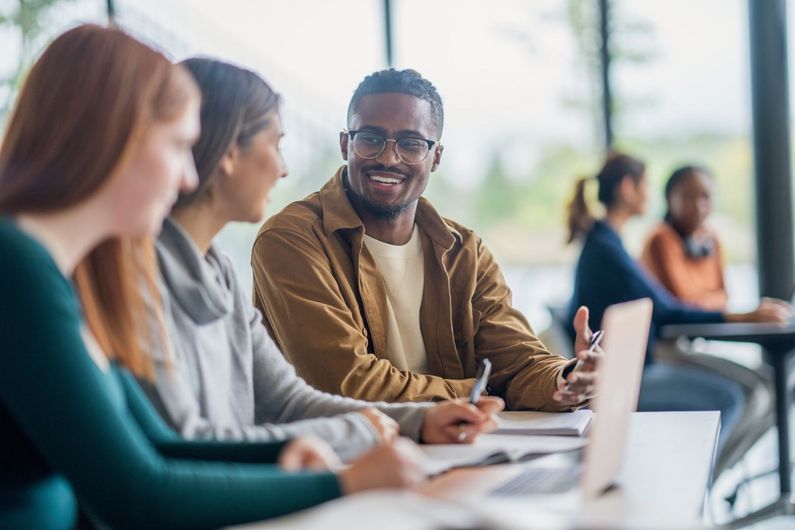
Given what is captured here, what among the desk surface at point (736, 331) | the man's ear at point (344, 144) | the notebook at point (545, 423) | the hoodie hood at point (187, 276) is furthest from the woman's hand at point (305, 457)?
the desk surface at point (736, 331)

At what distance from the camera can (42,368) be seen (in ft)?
3.80

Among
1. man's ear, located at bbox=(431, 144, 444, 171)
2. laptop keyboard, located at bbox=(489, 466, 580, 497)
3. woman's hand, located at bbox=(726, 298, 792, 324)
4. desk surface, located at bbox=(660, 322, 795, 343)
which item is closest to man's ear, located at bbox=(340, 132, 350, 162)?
man's ear, located at bbox=(431, 144, 444, 171)

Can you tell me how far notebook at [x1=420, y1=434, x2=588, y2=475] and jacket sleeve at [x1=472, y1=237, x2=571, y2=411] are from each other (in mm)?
279

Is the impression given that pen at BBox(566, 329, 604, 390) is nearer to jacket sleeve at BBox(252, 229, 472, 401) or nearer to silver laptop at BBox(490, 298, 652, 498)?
jacket sleeve at BBox(252, 229, 472, 401)

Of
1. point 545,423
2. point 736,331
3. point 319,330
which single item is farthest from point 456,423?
point 736,331

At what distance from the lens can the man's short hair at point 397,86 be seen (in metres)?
2.45

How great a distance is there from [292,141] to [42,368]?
4.24 meters

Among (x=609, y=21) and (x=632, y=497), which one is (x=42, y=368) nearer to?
(x=632, y=497)

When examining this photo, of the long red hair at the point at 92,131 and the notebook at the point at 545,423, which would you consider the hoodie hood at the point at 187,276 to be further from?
the notebook at the point at 545,423

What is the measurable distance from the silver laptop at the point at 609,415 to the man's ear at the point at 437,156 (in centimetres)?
111

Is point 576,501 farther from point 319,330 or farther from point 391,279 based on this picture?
point 391,279

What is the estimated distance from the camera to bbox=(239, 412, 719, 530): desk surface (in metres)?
1.10

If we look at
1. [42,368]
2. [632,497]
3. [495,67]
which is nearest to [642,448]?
[632,497]

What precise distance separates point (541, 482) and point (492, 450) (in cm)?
24
